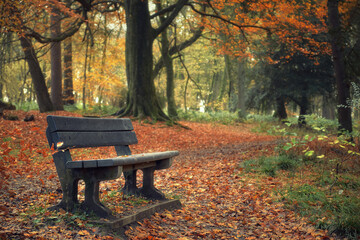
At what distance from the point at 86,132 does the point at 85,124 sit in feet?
0.32

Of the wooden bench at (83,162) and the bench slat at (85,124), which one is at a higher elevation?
the bench slat at (85,124)

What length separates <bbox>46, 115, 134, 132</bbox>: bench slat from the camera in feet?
12.4

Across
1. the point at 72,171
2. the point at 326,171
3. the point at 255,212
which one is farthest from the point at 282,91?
the point at 72,171

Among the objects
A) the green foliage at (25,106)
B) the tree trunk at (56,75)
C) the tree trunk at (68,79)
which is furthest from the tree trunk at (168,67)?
the green foliage at (25,106)

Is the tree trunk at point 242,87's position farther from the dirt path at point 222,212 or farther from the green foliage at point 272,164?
the dirt path at point 222,212

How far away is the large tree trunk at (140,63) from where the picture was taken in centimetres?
1385

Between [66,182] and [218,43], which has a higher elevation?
[218,43]

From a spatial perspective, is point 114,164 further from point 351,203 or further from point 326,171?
point 326,171

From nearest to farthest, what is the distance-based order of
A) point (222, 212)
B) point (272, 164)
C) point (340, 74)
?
point (222, 212) < point (272, 164) < point (340, 74)

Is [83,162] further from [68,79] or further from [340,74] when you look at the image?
[68,79]

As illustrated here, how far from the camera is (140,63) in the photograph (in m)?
13.9

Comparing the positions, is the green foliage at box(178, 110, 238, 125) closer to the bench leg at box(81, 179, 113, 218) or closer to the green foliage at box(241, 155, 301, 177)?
the green foliage at box(241, 155, 301, 177)

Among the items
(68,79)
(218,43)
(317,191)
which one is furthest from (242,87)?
(317,191)

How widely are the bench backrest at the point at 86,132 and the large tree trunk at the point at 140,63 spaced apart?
885 centimetres
